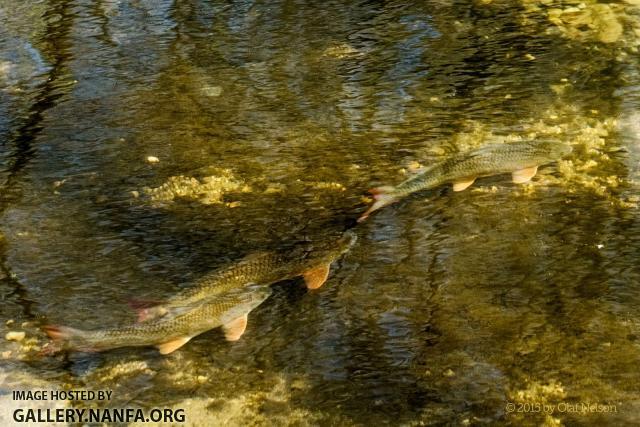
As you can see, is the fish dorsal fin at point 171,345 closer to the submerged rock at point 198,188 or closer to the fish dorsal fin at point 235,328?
the fish dorsal fin at point 235,328

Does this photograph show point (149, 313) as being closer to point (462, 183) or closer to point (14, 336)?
point (14, 336)

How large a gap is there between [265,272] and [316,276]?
0.27 m

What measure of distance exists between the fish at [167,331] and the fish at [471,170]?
121 centimetres

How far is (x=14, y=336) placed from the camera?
4.27 metres

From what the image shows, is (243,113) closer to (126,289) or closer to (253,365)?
(126,289)

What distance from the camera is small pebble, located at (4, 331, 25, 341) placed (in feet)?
14.0

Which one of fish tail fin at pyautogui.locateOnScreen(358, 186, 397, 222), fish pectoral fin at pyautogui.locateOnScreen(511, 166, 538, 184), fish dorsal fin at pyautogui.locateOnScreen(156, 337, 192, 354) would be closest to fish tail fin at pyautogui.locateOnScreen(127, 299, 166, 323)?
fish dorsal fin at pyautogui.locateOnScreen(156, 337, 192, 354)

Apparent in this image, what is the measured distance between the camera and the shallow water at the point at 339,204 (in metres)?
3.95

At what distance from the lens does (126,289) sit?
4.58 m

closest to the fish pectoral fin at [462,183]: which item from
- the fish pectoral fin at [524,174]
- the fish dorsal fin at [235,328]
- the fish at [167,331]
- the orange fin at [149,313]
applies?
the fish pectoral fin at [524,174]

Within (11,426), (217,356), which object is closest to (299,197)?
(217,356)

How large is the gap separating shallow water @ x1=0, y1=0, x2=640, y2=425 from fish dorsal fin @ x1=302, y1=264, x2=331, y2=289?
0.06 meters

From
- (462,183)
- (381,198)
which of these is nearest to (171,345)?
(381,198)

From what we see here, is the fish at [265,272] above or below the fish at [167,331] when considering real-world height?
below
